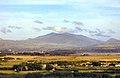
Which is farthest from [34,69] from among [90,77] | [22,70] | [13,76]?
[90,77]

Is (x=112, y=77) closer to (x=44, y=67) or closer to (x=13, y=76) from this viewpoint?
(x=13, y=76)

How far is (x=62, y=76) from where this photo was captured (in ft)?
200

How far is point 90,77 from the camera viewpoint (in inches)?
2322

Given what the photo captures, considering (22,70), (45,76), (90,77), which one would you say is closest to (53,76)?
(45,76)

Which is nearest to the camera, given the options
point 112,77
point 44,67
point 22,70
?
point 112,77

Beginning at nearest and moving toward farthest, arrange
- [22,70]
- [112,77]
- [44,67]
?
1. [112,77]
2. [22,70]
3. [44,67]

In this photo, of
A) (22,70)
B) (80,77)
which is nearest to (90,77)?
(80,77)

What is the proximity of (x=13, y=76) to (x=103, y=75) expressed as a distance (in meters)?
14.5

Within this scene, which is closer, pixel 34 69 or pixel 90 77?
pixel 90 77

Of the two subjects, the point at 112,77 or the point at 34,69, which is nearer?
the point at 112,77

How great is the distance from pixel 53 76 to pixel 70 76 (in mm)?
2714

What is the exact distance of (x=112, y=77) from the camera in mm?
58031

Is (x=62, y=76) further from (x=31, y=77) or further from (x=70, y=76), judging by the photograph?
(x=31, y=77)

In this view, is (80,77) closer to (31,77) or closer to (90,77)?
(90,77)
